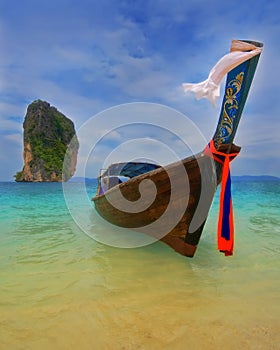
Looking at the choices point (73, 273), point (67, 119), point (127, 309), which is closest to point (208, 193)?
point (127, 309)

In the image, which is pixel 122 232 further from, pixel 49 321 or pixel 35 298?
pixel 49 321

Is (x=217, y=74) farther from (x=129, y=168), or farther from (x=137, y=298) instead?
(x=129, y=168)

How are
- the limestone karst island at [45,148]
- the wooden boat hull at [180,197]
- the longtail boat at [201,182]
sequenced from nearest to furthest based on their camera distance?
the longtail boat at [201,182] → the wooden boat hull at [180,197] → the limestone karst island at [45,148]

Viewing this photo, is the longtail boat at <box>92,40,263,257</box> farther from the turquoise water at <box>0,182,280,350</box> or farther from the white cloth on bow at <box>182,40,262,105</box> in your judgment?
the turquoise water at <box>0,182,280,350</box>

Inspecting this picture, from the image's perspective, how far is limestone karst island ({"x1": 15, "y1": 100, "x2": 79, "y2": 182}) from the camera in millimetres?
54656

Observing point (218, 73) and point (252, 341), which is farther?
point (218, 73)

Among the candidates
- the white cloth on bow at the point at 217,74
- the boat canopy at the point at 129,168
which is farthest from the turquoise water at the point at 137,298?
the boat canopy at the point at 129,168

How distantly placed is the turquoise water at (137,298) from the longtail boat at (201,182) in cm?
48

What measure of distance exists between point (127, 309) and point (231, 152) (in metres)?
2.38

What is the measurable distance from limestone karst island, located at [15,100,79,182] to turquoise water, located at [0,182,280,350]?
4909 centimetres

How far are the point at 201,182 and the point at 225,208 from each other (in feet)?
1.72

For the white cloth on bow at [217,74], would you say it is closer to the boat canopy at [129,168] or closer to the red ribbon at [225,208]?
the red ribbon at [225,208]

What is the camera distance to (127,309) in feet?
7.93

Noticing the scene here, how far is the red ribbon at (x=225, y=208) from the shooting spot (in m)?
3.15
